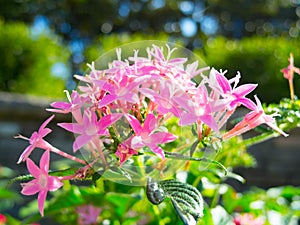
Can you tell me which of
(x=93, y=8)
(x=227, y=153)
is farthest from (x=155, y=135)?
(x=93, y=8)

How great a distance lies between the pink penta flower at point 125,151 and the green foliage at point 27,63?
7.81ft

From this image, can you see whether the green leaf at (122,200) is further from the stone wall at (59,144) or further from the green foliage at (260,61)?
the green foliage at (260,61)

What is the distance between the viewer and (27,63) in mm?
2971

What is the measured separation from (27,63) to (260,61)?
1330 mm

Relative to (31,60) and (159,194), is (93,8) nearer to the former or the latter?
(31,60)

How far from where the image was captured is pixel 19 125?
2.32m

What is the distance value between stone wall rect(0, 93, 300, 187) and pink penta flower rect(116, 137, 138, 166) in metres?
1.59

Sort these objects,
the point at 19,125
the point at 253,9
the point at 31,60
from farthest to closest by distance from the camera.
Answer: the point at 253,9
the point at 31,60
the point at 19,125

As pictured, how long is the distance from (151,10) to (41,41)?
6.67 meters

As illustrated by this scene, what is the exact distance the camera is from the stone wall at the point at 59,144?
2.27 metres

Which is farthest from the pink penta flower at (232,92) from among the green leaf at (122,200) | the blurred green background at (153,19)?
the blurred green background at (153,19)

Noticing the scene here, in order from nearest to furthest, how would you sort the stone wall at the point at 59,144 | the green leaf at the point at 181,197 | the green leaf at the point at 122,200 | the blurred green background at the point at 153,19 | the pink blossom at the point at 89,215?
the green leaf at the point at 181,197, the green leaf at the point at 122,200, the pink blossom at the point at 89,215, the stone wall at the point at 59,144, the blurred green background at the point at 153,19

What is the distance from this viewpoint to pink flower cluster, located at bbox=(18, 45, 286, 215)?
0.55 meters

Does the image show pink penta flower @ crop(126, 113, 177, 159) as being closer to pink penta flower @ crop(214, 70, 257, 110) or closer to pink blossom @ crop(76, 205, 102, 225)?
pink penta flower @ crop(214, 70, 257, 110)
